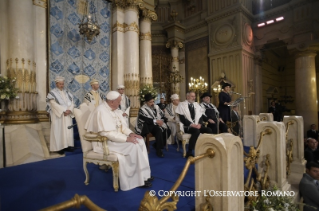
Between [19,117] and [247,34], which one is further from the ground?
[247,34]

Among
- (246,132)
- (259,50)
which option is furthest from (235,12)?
(246,132)

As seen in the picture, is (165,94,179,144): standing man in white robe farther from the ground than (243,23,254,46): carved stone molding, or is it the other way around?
(243,23,254,46): carved stone molding

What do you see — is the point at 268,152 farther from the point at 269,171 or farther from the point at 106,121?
the point at 106,121

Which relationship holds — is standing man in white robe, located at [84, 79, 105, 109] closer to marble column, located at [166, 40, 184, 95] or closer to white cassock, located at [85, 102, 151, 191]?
white cassock, located at [85, 102, 151, 191]

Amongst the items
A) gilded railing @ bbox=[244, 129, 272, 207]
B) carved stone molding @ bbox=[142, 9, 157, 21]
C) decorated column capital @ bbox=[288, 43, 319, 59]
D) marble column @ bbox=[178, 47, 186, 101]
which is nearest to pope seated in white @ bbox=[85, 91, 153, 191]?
gilded railing @ bbox=[244, 129, 272, 207]

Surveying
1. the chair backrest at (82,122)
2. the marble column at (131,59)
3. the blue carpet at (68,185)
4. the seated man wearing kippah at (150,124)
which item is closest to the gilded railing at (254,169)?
the blue carpet at (68,185)

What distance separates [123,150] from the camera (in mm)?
3154

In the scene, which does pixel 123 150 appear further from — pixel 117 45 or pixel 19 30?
pixel 117 45

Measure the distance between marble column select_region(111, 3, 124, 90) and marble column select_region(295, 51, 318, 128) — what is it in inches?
385

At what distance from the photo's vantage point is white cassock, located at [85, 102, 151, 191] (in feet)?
9.96

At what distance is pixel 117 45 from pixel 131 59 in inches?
32.8

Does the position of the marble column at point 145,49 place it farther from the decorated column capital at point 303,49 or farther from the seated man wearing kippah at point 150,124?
the decorated column capital at point 303,49

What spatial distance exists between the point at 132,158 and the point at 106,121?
0.75 m

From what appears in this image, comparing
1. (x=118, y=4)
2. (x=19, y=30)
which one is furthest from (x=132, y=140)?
(x=118, y=4)
